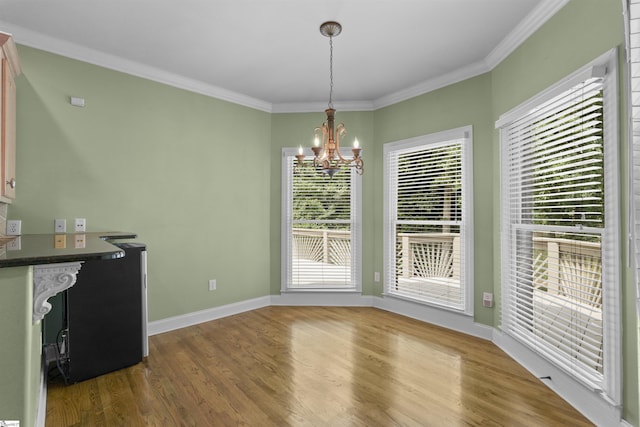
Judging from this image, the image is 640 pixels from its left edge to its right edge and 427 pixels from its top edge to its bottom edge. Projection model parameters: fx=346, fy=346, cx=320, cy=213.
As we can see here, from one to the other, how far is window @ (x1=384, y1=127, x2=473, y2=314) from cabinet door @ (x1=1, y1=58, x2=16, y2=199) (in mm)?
3517

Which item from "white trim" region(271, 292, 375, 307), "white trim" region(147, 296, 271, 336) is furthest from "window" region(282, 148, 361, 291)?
"white trim" region(147, 296, 271, 336)

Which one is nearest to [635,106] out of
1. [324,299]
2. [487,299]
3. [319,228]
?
[487,299]

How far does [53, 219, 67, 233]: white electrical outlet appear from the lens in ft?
9.53

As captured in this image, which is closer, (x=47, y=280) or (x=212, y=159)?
(x=47, y=280)

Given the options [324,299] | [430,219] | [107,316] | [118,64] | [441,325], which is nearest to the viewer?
[107,316]

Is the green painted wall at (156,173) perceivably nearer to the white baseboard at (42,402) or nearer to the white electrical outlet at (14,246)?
the white electrical outlet at (14,246)

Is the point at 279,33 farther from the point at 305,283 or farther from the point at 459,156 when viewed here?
the point at 305,283

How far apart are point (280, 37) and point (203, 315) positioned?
2965mm

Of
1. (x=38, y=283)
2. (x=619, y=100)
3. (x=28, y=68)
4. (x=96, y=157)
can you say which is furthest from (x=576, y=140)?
(x=28, y=68)

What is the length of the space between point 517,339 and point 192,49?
12.2 feet

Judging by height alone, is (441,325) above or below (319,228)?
below

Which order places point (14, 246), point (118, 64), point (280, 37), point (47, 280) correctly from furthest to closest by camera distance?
point (118, 64) < point (280, 37) < point (14, 246) < point (47, 280)

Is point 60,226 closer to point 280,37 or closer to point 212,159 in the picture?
point 212,159

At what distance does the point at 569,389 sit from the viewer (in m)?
2.23
